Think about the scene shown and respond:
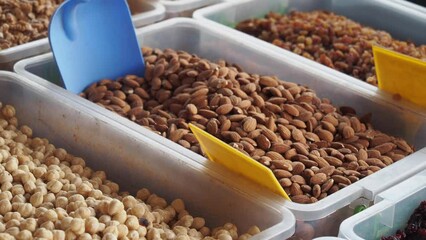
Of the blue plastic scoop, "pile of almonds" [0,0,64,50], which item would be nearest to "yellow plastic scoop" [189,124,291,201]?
the blue plastic scoop

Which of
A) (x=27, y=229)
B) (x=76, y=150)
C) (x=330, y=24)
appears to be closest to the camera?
(x=27, y=229)

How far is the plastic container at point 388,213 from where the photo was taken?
1454 mm

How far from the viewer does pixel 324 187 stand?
163cm

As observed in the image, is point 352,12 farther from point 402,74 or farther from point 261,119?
point 261,119

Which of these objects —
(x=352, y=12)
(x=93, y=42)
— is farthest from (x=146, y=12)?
(x=352, y=12)

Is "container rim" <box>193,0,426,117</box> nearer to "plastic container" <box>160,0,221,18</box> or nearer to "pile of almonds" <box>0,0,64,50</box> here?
"plastic container" <box>160,0,221,18</box>

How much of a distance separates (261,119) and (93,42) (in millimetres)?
504

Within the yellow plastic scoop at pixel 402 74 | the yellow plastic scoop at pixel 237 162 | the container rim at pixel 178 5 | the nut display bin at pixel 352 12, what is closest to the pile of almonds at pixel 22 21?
the container rim at pixel 178 5

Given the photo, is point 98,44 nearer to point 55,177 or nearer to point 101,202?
point 55,177

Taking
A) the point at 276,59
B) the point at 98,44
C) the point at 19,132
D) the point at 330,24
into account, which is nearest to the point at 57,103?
the point at 19,132

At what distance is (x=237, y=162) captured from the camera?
1578 millimetres

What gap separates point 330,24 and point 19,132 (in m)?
1.02

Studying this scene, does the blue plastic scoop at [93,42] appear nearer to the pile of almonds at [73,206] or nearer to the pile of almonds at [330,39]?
the pile of almonds at [73,206]

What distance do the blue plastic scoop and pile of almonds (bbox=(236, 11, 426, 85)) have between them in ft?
1.46
